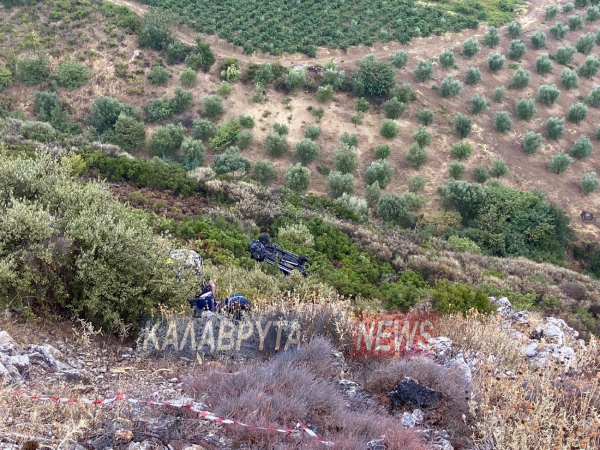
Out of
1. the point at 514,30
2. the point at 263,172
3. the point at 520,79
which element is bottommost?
the point at 263,172

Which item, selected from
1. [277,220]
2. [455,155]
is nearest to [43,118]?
[277,220]

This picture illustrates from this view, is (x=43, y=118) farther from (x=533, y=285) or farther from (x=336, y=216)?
(x=533, y=285)

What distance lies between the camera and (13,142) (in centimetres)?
1770

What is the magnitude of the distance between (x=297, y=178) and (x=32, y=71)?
15.4m

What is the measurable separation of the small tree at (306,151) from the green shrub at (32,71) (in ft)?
46.1

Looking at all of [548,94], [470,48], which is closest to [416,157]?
[548,94]

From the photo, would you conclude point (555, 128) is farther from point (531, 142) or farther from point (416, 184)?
point (416, 184)

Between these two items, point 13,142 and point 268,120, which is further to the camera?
point 268,120

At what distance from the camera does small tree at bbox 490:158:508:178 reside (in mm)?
25562

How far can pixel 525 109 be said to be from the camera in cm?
2936

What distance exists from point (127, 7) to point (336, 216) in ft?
75.0

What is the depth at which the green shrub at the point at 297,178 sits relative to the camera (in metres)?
23.6

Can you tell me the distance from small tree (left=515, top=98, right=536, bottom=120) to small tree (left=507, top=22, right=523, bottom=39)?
8.61m

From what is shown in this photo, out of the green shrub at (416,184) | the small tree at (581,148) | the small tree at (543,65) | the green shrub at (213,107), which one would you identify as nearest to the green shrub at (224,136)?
the green shrub at (213,107)
